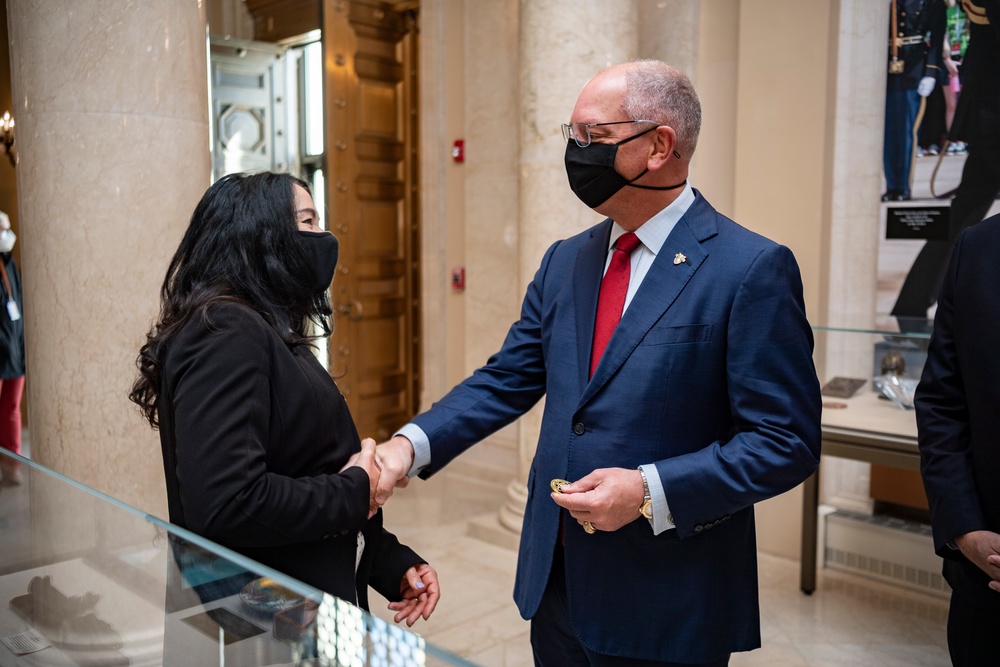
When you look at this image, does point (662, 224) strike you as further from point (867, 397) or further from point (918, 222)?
point (918, 222)

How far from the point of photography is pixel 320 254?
6.23 feet

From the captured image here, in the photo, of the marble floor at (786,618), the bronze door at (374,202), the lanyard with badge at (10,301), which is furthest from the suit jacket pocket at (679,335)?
the lanyard with badge at (10,301)

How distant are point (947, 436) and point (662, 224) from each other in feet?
2.74

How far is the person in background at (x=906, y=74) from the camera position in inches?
162

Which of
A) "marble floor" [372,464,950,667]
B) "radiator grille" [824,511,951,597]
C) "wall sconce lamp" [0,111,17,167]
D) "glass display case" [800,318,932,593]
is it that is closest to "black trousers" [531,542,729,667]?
"marble floor" [372,464,950,667]

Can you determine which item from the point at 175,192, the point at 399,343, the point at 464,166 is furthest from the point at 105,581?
the point at 399,343

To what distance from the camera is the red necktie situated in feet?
6.51

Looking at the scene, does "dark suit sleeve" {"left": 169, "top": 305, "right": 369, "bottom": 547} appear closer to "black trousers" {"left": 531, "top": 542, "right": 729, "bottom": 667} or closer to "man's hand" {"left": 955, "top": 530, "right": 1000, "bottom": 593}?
"black trousers" {"left": 531, "top": 542, "right": 729, "bottom": 667}

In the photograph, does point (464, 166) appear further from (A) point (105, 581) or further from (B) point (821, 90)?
(A) point (105, 581)

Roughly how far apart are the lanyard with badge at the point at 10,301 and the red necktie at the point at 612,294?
4.93 meters

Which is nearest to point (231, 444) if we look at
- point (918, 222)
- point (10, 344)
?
point (918, 222)

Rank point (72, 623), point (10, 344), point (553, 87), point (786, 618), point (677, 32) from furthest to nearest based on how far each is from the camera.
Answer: point (10, 344)
point (677, 32)
point (553, 87)
point (786, 618)
point (72, 623)

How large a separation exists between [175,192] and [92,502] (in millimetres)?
1912

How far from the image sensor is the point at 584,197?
2.05 metres
